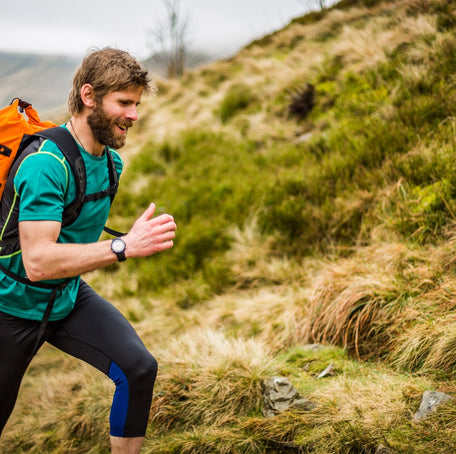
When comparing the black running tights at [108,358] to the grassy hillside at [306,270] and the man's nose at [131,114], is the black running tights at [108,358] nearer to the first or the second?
the grassy hillside at [306,270]

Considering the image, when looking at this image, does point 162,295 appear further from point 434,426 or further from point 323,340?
point 434,426

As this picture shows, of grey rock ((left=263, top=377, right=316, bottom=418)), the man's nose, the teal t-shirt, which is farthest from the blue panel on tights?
the man's nose

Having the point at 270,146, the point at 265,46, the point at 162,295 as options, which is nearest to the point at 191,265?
the point at 162,295

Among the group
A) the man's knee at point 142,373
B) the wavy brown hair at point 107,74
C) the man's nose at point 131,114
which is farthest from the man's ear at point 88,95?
the man's knee at point 142,373

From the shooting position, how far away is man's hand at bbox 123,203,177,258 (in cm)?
225

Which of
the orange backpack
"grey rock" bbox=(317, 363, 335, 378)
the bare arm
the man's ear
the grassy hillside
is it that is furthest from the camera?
"grey rock" bbox=(317, 363, 335, 378)

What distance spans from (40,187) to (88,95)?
75 cm

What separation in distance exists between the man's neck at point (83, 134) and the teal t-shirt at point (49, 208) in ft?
0.24

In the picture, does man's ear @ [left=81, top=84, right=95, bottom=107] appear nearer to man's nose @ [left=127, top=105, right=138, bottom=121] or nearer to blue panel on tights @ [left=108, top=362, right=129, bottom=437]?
man's nose @ [left=127, top=105, right=138, bottom=121]

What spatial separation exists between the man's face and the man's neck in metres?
0.03

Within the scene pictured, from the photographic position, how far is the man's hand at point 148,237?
2.25m

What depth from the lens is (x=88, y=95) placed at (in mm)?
2621

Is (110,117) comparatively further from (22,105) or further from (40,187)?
(40,187)

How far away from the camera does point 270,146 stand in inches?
320
